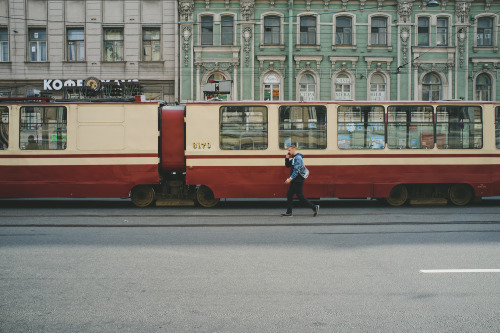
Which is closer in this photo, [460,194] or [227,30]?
[460,194]

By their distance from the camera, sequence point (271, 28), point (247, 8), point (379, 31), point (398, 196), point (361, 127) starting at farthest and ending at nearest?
point (379, 31) → point (271, 28) → point (247, 8) → point (398, 196) → point (361, 127)

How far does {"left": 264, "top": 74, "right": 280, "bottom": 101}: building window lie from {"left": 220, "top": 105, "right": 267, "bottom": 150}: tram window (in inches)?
554

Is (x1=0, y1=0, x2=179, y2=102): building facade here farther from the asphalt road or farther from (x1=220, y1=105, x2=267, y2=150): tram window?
the asphalt road

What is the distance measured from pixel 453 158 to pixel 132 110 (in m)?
9.17

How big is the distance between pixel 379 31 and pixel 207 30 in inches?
390

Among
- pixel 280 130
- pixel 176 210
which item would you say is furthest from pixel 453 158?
pixel 176 210

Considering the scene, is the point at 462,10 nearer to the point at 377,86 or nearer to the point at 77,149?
the point at 377,86

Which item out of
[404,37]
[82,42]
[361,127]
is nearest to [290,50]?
[404,37]

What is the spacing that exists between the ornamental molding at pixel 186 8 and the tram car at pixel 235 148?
14.9m

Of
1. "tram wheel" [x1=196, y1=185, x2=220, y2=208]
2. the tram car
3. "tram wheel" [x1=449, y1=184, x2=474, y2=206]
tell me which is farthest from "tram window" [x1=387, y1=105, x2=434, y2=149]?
"tram wheel" [x1=196, y1=185, x2=220, y2=208]

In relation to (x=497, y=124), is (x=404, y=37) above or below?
above

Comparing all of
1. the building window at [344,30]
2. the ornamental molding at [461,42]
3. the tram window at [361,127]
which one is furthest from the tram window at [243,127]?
the ornamental molding at [461,42]

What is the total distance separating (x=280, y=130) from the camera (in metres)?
13.4

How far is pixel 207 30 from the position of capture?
27.2 meters
